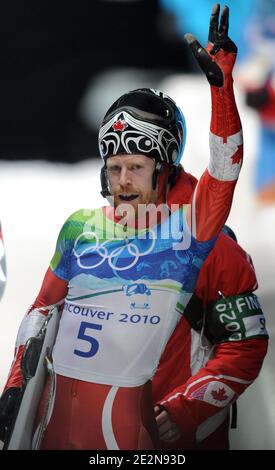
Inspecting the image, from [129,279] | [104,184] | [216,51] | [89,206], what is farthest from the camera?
[89,206]

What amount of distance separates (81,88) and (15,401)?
1156 millimetres

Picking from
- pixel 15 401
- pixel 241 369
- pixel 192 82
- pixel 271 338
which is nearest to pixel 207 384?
pixel 241 369

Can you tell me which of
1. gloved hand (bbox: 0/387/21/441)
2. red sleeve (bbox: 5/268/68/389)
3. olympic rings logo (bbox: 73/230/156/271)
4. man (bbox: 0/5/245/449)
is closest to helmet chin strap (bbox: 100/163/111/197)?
man (bbox: 0/5/245/449)

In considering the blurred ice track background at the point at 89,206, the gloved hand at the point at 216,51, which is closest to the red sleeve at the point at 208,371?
the blurred ice track background at the point at 89,206

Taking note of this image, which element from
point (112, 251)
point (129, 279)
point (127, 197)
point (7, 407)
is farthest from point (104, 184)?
point (7, 407)

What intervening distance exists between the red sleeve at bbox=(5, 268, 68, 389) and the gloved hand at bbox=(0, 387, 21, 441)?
25 mm

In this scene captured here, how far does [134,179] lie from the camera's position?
2.90m

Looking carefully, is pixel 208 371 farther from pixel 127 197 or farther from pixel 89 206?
pixel 89 206

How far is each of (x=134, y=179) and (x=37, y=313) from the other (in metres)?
0.54

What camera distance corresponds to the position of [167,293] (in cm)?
283

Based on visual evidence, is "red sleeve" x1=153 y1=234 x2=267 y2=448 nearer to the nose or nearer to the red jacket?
the red jacket

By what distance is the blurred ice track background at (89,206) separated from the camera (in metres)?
3.06

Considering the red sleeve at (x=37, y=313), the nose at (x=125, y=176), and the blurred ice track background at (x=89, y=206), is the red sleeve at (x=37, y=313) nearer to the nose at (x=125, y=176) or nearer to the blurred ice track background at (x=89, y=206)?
the blurred ice track background at (x=89, y=206)
